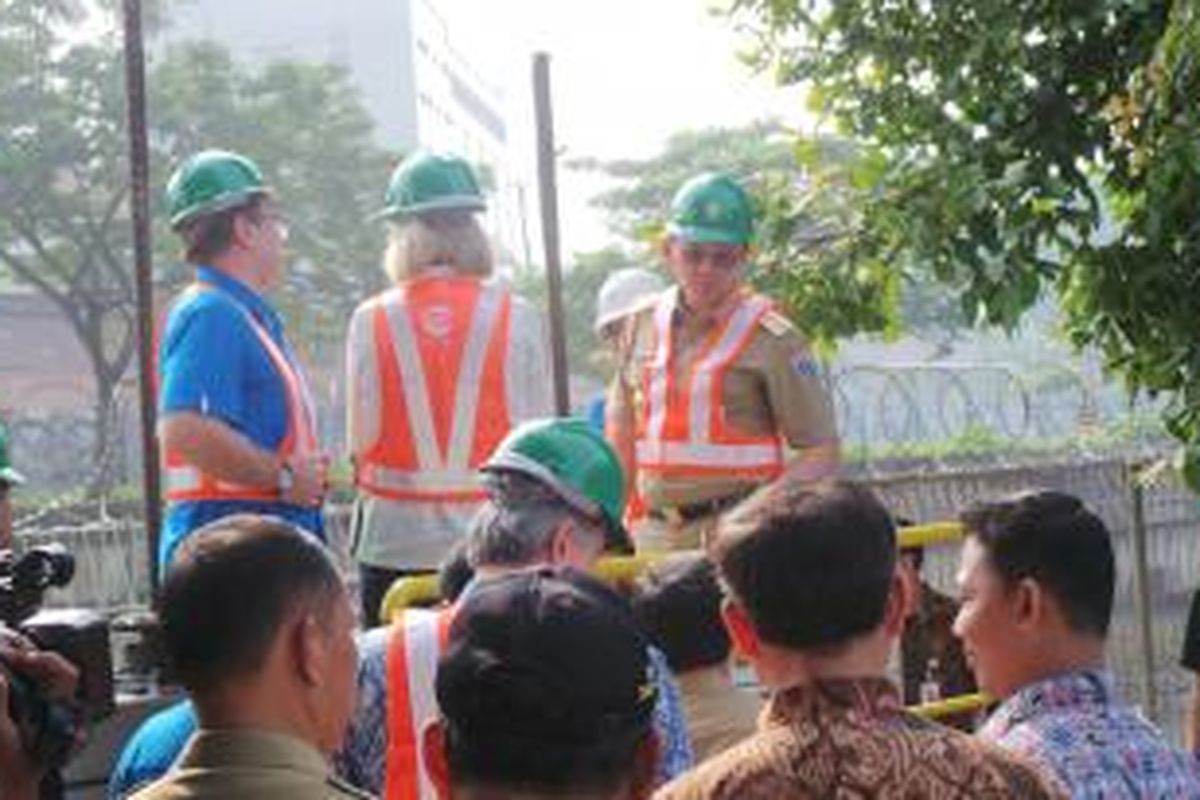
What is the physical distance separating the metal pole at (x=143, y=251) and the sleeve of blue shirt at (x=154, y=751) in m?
1.94

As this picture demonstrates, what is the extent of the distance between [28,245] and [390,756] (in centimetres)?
2762

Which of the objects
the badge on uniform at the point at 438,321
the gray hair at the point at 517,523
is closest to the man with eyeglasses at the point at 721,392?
the badge on uniform at the point at 438,321

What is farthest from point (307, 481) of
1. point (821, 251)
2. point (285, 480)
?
point (821, 251)

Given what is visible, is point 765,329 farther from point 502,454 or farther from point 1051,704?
point 1051,704

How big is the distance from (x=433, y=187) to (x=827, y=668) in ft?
Result: 9.29

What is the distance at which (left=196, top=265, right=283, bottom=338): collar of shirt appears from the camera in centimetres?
482

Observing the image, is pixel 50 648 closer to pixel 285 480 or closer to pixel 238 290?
pixel 285 480

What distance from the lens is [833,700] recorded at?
2.36 metres

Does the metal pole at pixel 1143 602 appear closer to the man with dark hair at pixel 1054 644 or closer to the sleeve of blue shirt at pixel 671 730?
the man with dark hair at pixel 1054 644

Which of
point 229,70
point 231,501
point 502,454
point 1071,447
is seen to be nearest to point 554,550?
point 502,454

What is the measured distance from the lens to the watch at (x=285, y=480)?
15.5 feet

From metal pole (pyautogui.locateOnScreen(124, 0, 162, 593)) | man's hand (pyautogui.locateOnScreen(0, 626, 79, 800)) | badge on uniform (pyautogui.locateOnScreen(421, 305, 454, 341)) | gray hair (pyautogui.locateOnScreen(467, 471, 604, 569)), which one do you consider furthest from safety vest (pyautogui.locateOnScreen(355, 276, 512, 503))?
man's hand (pyautogui.locateOnScreen(0, 626, 79, 800))

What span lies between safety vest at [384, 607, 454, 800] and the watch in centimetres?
150

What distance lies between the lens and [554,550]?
135 inches
